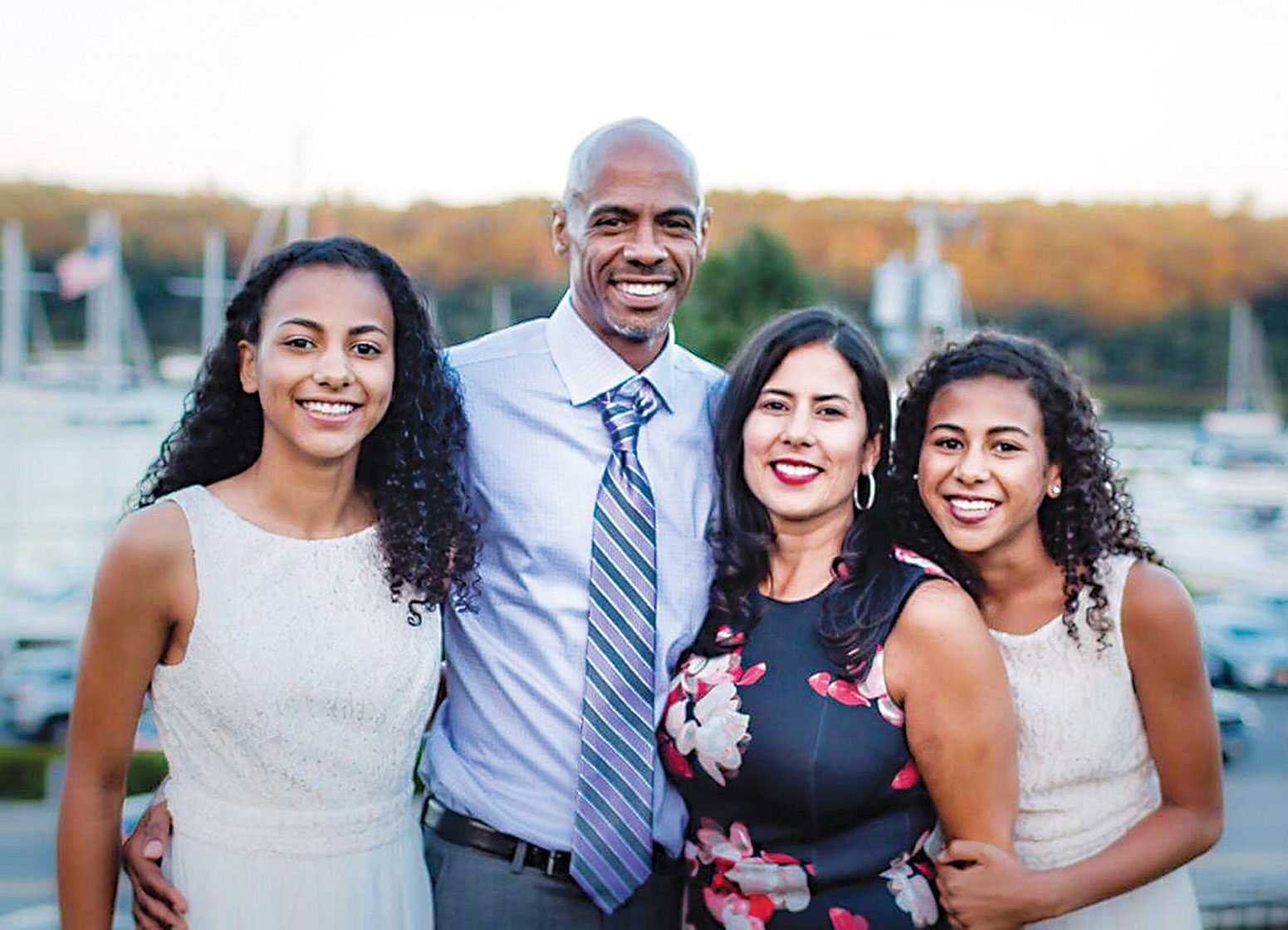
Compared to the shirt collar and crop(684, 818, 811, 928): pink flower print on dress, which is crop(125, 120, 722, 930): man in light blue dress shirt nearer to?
the shirt collar

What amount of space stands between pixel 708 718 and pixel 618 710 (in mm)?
234

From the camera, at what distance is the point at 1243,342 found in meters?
31.2

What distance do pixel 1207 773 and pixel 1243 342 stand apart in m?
32.2

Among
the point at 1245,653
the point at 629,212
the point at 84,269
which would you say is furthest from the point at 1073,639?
the point at 84,269

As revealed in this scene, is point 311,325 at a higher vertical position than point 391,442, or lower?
higher

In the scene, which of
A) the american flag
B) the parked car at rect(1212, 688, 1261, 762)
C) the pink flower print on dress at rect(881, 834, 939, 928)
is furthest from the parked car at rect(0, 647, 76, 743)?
the pink flower print on dress at rect(881, 834, 939, 928)

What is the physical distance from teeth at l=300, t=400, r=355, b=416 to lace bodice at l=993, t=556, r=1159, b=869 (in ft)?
4.47

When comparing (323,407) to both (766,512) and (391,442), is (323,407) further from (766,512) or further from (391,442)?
(766,512)

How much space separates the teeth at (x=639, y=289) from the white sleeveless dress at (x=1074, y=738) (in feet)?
3.46

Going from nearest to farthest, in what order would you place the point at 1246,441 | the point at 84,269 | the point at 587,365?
the point at 587,365
the point at 84,269
the point at 1246,441

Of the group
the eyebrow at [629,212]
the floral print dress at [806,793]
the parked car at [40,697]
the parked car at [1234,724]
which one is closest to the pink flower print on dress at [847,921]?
the floral print dress at [806,793]

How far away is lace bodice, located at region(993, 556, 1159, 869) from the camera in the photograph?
2.39 meters

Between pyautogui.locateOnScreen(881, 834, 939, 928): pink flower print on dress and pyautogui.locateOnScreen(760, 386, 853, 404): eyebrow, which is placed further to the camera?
pyautogui.locateOnScreen(760, 386, 853, 404): eyebrow

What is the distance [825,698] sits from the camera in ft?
7.35
